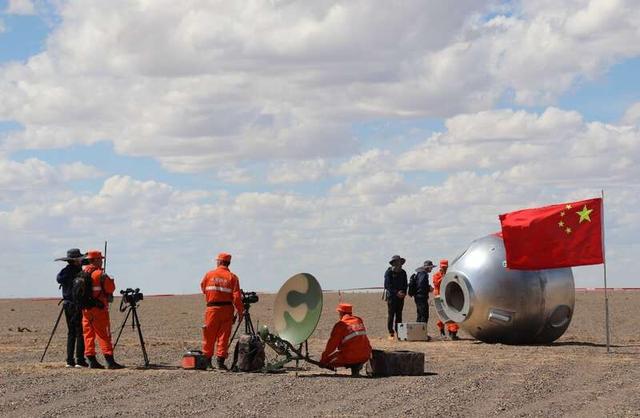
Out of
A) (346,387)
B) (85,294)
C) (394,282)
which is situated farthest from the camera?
(394,282)

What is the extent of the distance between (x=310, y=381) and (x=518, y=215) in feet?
27.4

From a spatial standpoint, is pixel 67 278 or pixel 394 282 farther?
pixel 394 282

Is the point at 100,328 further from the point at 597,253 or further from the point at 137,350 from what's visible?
the point at 597,253

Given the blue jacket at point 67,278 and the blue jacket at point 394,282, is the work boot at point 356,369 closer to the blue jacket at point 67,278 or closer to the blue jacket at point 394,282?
the blue jacket at point 67,278

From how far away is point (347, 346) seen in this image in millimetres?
17344

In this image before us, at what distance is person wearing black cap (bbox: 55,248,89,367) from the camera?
1866 cm

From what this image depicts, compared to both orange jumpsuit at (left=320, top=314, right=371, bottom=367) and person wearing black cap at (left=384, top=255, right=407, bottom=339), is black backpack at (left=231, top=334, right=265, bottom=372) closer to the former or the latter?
orange jumpsuit at (left=320, top=314, right=371, bottom=367)

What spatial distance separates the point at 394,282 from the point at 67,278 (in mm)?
9548

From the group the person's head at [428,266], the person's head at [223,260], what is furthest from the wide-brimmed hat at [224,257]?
the person's head at [428,266]

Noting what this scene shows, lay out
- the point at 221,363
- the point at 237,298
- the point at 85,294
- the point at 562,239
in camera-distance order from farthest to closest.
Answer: the point at 562,239
the point at 221,363
the point at 85,294
the point at 237,298

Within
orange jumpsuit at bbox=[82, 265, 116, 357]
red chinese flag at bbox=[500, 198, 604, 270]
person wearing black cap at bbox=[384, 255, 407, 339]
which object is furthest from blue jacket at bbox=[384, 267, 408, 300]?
orange jumpsuit at bbox=[82, 265, 116, 357]

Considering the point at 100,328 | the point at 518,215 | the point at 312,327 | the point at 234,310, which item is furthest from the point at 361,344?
the point at 518,215

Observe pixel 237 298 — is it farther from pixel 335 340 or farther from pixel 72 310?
pixel 72 310

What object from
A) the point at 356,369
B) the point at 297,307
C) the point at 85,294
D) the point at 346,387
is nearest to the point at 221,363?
the point at 297,307
